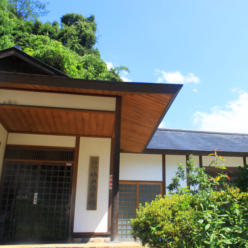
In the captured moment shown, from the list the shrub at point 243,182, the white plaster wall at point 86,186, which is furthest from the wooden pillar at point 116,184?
the white plaster wall at point 86,186

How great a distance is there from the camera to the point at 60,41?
23438mm

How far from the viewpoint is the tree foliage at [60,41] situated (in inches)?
669

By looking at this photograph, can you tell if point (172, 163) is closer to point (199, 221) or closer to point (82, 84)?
point (82, 84)

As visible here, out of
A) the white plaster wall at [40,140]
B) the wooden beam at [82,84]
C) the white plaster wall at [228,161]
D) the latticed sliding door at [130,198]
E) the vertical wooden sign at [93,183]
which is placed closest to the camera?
the wooden beam at [82,84]

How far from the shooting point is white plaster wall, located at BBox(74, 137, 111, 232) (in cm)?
662

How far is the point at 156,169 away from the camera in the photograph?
28.8ft

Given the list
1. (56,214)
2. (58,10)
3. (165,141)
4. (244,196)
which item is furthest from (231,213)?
(58,10)

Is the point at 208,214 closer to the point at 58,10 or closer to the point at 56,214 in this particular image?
the point at 56,214

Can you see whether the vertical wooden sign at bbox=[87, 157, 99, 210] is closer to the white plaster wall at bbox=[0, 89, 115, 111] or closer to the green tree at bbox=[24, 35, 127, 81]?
the white plaster wall at bbox=[0, 89, 115, 111]

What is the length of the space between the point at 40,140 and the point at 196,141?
6316mm

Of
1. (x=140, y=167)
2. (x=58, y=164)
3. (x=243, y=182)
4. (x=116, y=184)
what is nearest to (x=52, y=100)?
(x=116, y=184)

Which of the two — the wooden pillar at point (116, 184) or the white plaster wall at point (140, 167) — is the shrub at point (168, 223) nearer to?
the wooden pillar at point (116, 184)

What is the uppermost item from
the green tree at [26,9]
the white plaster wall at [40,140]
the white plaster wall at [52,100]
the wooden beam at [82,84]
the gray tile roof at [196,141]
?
the green tree at [26,9]

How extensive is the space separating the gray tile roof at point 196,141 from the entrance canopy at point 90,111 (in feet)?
4.73
